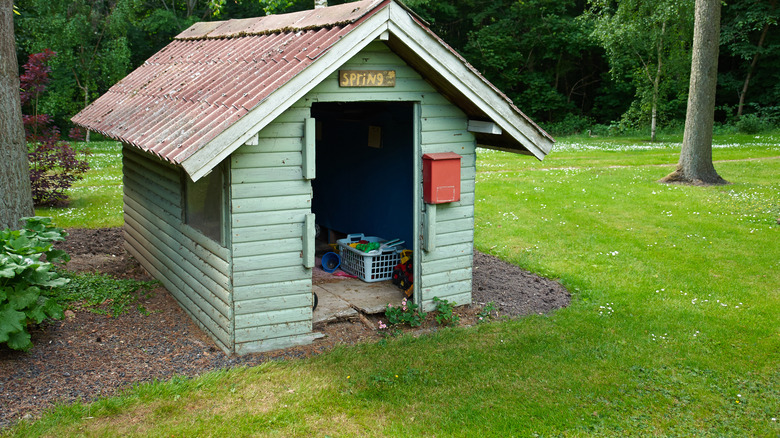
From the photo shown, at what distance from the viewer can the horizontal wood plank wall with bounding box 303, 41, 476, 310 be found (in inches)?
270

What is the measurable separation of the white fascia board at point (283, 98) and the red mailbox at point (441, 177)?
1.47 meters

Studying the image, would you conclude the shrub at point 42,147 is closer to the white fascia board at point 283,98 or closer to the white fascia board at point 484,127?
the white fascia board at point 283,98

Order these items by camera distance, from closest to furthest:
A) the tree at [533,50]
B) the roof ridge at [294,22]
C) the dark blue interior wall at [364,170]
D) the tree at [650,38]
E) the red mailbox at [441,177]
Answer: the roof ridge at [294,22], the red mailbox at [441,177], the dark blue interior wall at [364,170], the tree at [650,38], the tree at [533,50]

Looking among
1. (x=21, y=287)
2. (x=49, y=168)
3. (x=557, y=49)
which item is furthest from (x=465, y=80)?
(x=557, y=49)

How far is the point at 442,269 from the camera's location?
7.66 meters

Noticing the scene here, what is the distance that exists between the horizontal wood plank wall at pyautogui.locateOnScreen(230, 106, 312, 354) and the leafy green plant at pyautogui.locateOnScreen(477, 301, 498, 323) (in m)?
2.14

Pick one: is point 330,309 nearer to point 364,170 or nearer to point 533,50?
point 364,170

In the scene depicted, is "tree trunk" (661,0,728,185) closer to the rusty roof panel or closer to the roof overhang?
the roof overhang

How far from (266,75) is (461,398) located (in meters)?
3.44

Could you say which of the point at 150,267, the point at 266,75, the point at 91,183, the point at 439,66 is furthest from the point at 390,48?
the point at 91,183

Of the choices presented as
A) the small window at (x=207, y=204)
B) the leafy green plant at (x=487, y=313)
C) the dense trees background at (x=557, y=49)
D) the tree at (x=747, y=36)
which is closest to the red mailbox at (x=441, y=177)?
the leafy green plant at (x=487, y=313)

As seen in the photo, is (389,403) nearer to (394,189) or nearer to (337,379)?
(337,379)

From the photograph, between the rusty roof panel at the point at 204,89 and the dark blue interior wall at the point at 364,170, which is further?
the dark blue interior wall at the point at 364,170

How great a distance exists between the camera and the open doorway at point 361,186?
26.7 feet
